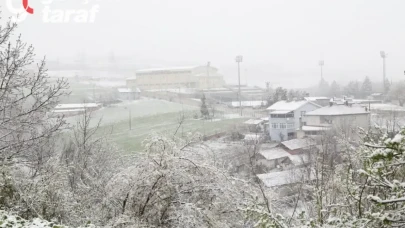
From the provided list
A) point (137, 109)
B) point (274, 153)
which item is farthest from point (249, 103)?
point (274, 153)

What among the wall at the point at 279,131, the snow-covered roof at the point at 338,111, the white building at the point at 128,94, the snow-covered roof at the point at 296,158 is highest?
the white building at the point at 128,94

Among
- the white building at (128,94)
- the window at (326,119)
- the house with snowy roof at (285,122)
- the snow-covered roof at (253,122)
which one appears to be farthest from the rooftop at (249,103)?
the window at (326,119)

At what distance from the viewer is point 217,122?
3088 centimetres

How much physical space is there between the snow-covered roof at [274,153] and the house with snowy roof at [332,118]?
8.52 ft

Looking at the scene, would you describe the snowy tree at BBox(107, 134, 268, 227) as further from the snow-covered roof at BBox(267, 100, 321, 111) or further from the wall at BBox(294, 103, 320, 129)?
the snow-covered roof at BBox(267, 100, 321, 111)

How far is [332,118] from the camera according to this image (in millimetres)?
27062

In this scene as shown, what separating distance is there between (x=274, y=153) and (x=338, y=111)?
6412 millimetres

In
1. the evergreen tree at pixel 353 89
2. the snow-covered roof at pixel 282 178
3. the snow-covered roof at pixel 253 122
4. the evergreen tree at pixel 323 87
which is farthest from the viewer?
the evergreen tree at pixel 323 87

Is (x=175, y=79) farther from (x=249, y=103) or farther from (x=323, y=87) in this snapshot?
(x=323, y=87)

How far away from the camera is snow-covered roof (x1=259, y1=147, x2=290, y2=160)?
78.2ft

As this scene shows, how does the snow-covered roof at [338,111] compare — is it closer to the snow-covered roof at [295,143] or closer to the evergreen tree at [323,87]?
the snow-covered roof at [295,143]

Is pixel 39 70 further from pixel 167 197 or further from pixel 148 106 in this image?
pixel 148 106

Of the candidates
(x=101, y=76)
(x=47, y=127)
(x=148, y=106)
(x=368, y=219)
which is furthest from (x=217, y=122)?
(x=368, y=219)

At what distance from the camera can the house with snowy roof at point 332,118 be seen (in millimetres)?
26234
